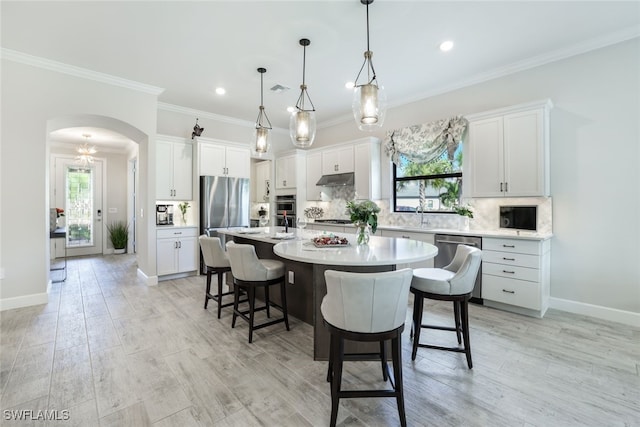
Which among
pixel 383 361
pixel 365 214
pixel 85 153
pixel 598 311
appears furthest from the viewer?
pixel 85 153

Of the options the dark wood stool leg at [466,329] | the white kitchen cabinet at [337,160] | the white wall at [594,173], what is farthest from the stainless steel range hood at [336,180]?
the dark wood stool leg at [466,329]

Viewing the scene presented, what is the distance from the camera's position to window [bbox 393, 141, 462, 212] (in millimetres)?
4352

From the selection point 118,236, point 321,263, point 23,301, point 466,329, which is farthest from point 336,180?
point 118,236

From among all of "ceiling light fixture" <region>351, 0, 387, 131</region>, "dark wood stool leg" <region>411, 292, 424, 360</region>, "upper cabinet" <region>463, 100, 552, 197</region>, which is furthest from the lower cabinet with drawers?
"ceiling light fixture" <region>351, 0, 387, 131</region>

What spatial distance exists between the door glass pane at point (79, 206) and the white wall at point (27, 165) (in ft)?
14.6

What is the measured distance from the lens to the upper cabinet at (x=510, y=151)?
131 inches

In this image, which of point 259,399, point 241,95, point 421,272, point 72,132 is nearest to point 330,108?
point 241,95

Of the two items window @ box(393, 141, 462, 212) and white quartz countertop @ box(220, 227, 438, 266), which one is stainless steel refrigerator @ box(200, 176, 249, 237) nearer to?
window @ box(393, 141, 462, 212)

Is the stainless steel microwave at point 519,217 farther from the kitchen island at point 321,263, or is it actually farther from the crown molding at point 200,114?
the crown molding at point 200,114

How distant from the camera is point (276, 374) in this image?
7.04 ft

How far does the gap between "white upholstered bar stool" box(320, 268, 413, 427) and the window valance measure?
3281mm

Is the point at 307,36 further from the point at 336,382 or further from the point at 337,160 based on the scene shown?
the point at 336,382

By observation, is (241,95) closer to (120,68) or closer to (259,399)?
(120,68)

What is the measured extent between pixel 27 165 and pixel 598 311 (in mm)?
7042
